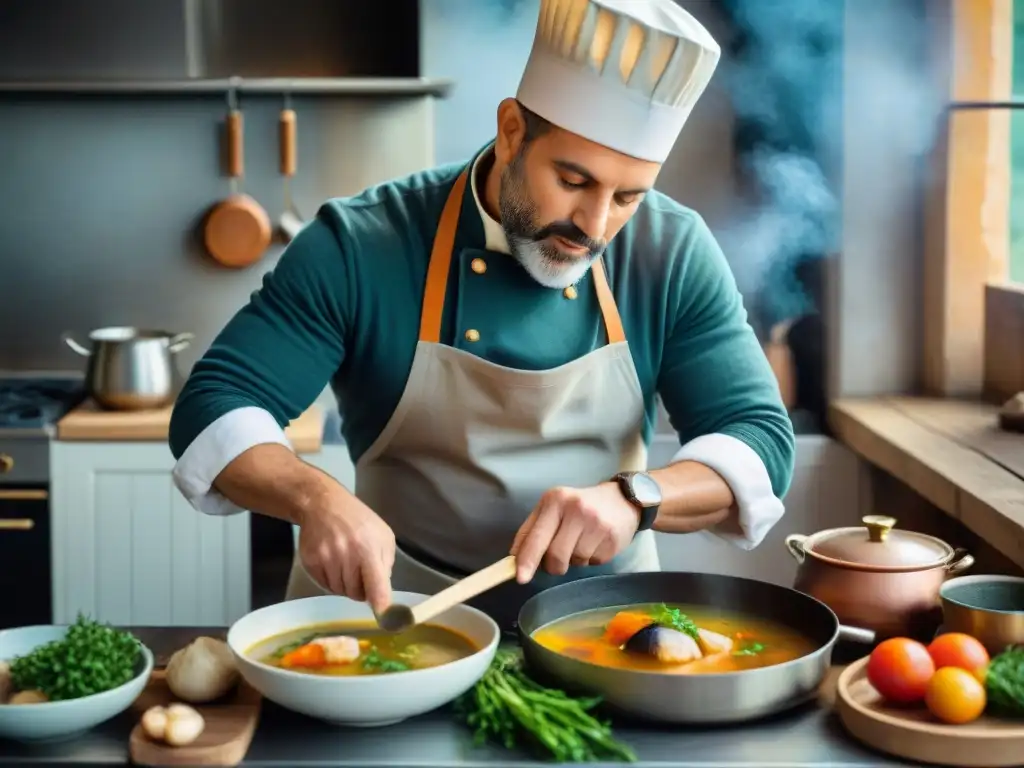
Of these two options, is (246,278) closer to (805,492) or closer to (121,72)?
(121,72)

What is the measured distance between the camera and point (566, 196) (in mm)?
1760

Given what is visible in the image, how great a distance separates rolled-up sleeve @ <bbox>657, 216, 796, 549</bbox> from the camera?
1809 mm

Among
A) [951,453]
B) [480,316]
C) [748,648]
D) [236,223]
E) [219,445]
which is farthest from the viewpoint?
[236,223]

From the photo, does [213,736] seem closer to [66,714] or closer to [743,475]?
[66,714]

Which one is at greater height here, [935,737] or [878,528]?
[878,528]

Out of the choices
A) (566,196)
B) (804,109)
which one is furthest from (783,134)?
(566,196)

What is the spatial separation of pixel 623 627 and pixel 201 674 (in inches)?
18.6

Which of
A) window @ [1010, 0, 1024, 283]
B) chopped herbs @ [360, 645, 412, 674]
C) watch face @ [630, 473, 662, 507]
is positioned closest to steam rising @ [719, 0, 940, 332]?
window @ [1010, 0, 1024, 283]

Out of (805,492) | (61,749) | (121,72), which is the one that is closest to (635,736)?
(61,749)

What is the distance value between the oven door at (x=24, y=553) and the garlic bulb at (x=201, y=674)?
75.4 inches

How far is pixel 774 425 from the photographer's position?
6.20 ft

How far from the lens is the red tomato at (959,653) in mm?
1365

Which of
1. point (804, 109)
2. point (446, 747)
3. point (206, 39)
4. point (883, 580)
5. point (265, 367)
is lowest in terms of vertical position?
point (446, 747)

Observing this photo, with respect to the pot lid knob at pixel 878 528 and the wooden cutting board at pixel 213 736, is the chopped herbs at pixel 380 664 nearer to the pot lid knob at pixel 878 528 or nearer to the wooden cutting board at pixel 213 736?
the wooden cutting board at pixel 213 736
